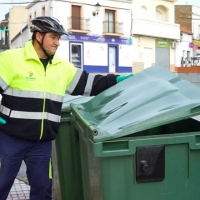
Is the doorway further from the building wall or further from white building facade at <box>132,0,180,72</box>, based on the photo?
the building wall

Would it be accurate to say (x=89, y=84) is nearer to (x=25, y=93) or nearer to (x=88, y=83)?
(x=88, y=83)

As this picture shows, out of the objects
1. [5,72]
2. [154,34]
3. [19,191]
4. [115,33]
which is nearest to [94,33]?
[115,33]

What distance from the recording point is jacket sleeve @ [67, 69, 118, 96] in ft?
11.6

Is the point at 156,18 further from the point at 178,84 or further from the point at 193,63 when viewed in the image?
the point at 178,84

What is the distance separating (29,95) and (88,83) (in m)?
0.61

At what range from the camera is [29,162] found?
3.32m

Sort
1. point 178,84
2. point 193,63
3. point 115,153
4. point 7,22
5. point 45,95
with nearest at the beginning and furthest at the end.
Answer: point 115,153 < point 178,84 < point 45,95 < point 193,63 < point 7,22

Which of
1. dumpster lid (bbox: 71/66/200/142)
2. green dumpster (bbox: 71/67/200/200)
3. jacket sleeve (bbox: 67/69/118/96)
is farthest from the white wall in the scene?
green dumpster (bbox: 71/67/200/200)

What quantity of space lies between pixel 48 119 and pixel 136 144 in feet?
3.44

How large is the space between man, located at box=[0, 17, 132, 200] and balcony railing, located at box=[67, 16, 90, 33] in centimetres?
2756

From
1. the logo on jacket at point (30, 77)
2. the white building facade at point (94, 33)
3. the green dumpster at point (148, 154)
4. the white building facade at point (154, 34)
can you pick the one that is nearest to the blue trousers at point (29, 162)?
the logo on jacket at point (30, 77)

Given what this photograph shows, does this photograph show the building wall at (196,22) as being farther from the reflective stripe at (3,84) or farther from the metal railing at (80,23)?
the reflective stripe at (3,84)

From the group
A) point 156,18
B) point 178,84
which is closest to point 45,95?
point 178,84

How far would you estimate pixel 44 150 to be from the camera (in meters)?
3.31
